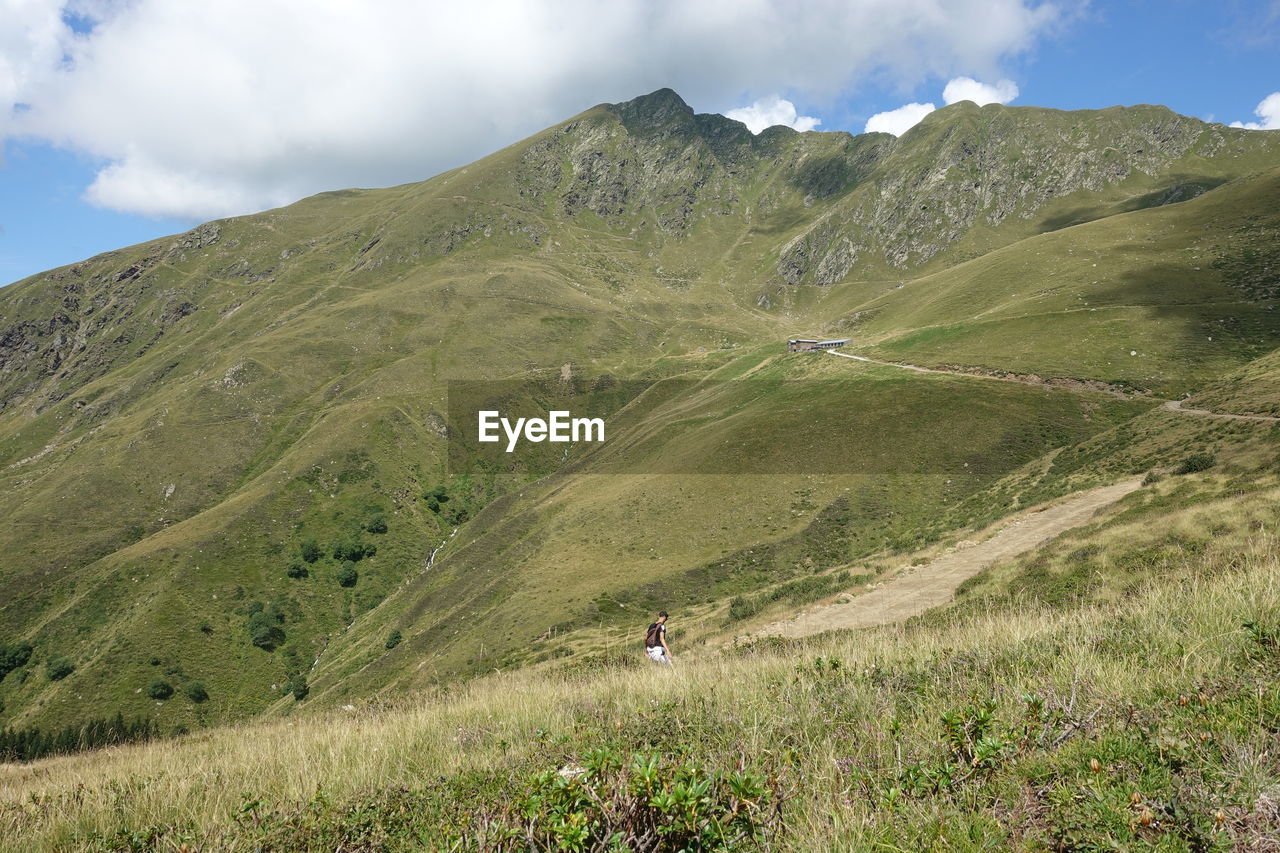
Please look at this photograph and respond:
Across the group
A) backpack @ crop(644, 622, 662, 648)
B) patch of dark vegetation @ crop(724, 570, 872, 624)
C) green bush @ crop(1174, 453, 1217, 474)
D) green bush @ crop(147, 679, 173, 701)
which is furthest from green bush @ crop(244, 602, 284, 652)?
green bush @ crop(1174, 453, 1217, 474)

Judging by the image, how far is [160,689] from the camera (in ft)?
270

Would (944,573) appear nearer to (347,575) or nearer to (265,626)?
(265,626)

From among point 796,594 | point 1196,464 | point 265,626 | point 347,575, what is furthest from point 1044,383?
point 265,626

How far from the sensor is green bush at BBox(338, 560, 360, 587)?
4304 inches

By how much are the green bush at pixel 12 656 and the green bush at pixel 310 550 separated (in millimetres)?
39711

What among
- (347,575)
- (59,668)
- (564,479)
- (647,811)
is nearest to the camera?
(647,811)

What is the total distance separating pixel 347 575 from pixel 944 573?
109259 mm

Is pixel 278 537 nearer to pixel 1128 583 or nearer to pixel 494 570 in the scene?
pixel 494 570

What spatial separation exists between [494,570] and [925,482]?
46312mm

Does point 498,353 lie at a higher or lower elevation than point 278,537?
higher

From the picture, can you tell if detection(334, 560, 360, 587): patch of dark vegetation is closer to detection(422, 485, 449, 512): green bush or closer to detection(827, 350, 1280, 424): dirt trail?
detection(422, 485, 449, 512): green bush

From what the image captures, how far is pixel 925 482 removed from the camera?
49594mm

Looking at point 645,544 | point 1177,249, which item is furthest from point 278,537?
point 1177,249

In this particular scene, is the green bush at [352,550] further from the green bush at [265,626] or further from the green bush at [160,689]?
the green bush at [160,689]
